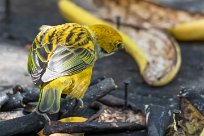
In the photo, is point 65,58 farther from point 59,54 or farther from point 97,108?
point 97,108

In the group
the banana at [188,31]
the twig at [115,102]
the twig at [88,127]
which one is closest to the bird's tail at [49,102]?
the twig at [88,127]

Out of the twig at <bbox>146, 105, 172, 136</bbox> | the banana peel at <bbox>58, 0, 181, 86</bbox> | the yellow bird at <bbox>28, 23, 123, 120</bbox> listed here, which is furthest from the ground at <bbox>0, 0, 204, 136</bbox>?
the yellow bird at <bbox>28, 23, 123, 120</bbox>

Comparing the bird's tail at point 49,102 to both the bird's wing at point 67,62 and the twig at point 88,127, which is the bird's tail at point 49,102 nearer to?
the bird's wing at point 67,62

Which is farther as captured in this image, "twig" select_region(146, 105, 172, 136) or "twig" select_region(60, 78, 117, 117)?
"twig" select_region(60, 78, 117, 117)

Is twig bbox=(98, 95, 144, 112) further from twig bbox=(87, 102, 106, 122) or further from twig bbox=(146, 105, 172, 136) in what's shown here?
twig bbox=(146, 105, 172, 136)

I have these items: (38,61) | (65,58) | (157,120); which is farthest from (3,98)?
(157,120)

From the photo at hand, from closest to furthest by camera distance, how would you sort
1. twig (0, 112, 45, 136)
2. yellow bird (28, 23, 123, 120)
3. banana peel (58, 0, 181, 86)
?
yellow bird (28, 23, 123, 120) → twig (0, 112, 45, 136) → banana peel (58, 0, 181, 86)
